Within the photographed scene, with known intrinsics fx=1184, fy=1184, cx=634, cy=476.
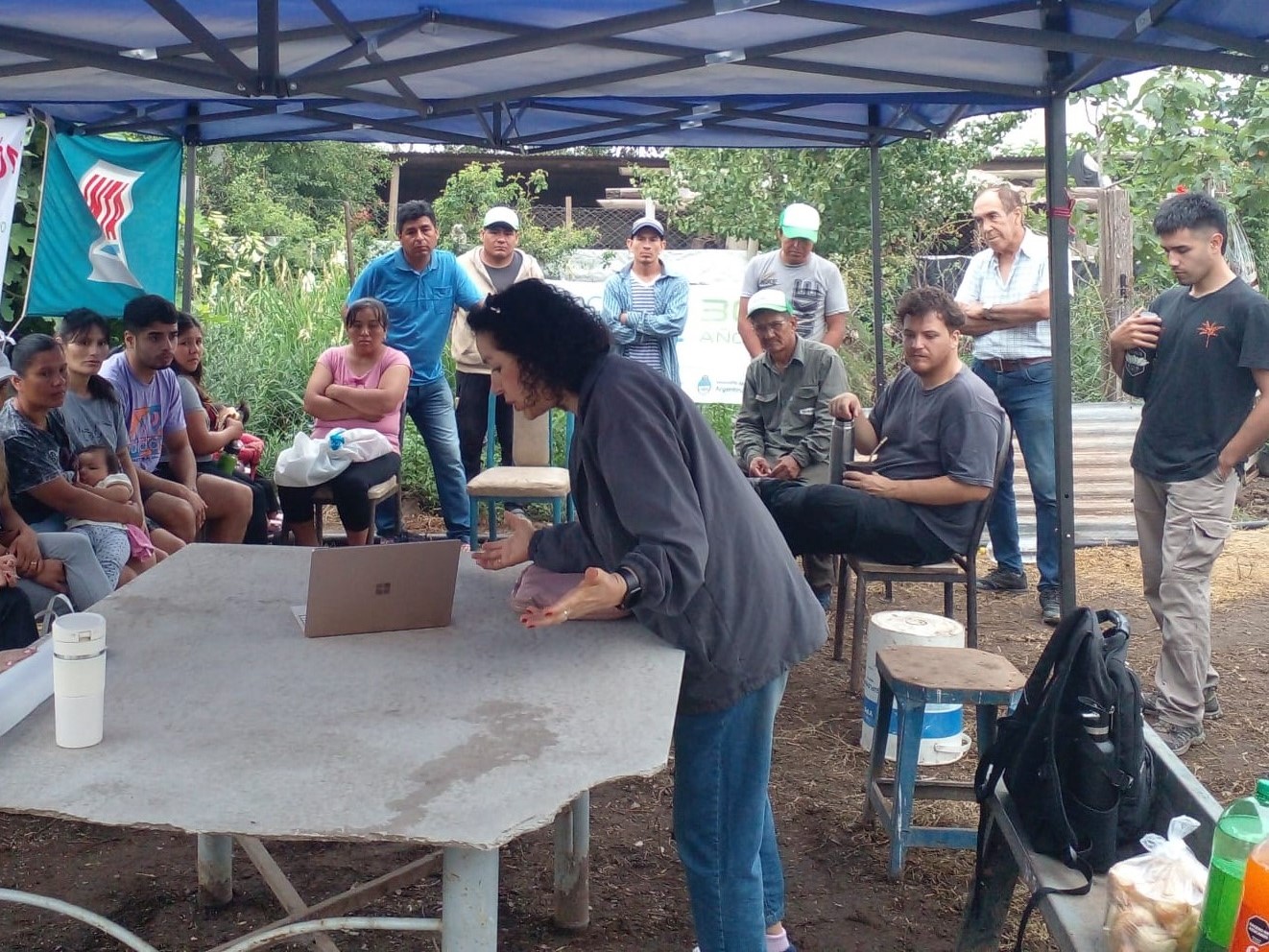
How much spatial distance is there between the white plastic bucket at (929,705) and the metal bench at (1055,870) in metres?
1.02

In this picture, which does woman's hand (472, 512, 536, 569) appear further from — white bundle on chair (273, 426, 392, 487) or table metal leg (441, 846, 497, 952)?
white bundle on chair (273, 426, 392, 487)

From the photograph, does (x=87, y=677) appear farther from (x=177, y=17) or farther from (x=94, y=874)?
(x=177, y=17)

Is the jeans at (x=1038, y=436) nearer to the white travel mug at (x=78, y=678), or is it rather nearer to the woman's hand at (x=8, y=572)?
the woman's hand at (x=8, y=572)

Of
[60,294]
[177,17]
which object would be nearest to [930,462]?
[177,17]

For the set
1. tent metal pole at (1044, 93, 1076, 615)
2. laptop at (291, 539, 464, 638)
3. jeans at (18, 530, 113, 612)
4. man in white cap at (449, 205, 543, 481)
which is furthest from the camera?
man in white cap at (449, 205, 543, 481)

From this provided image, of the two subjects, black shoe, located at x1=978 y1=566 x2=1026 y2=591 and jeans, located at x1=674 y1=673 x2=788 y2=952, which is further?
black shoe, located at x1=978 y1=566 x2=1026 y2=591

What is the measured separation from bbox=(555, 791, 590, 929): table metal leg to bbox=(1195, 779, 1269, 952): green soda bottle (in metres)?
1.39

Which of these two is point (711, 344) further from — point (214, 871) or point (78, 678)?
point (78, 678)

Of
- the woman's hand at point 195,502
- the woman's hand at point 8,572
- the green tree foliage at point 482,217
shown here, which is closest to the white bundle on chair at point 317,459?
the woman's hand at point 195,502

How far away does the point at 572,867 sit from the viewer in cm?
281

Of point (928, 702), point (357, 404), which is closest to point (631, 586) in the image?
point (928, 702)

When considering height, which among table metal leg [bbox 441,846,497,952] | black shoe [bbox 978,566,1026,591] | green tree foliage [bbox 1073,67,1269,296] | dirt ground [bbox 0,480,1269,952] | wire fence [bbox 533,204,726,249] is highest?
wire fence [bbox 533,204,726,249]

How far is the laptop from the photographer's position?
2336 millimetres

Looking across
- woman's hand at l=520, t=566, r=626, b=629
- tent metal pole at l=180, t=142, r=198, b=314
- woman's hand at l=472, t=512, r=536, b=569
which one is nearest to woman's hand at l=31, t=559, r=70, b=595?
woman's hand at l=472, t=512, r=536, b=569
